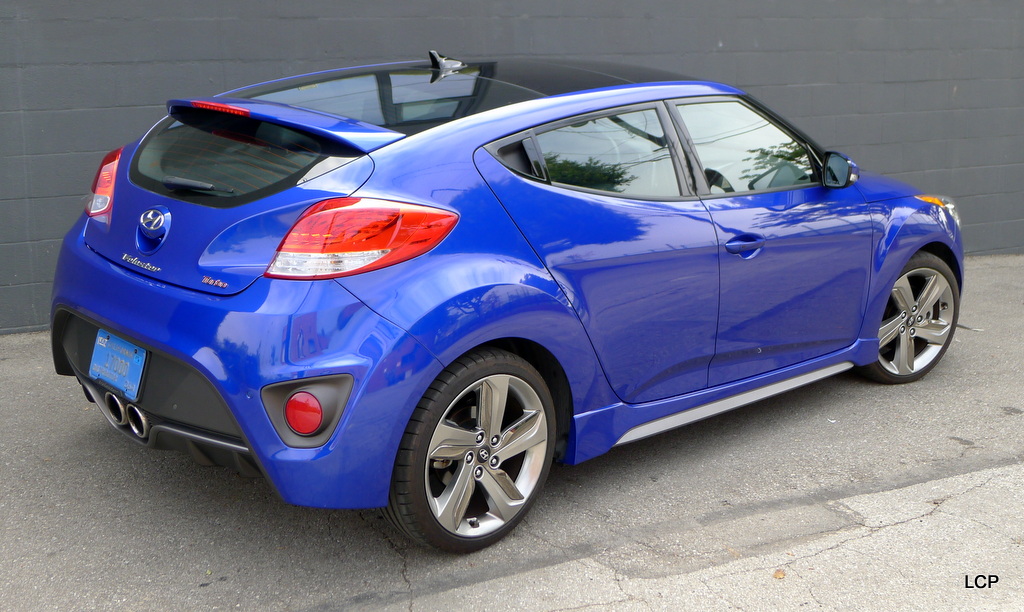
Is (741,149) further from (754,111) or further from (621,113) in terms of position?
(621,113)

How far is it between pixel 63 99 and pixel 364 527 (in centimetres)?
359

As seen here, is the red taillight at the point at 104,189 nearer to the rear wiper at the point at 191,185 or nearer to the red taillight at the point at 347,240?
the rear wiper at the point at 191,185

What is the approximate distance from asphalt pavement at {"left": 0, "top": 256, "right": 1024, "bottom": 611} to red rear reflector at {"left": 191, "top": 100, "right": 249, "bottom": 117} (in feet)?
4.62

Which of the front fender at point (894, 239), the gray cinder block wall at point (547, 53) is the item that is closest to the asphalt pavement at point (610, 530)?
the front fender at point (894, 239)

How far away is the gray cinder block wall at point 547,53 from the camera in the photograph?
5586 millimetres

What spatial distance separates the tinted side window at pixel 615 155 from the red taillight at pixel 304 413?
114 cm

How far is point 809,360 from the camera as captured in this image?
14.1ft

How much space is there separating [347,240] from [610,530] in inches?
56.5

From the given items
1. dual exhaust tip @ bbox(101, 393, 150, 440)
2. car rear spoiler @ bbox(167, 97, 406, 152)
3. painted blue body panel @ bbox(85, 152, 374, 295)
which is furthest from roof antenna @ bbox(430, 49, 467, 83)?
dual exhaust tip @ bbox(101, 393, 150, 440)

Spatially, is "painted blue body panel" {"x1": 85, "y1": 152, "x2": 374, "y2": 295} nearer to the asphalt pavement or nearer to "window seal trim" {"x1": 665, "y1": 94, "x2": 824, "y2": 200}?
the asphalt pavement

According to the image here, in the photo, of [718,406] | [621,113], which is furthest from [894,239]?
[621,113]

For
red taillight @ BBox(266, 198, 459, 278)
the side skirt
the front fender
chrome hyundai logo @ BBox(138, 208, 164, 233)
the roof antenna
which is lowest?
the side skirt

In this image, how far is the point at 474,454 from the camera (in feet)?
10.3

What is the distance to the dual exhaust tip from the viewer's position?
3033mm
